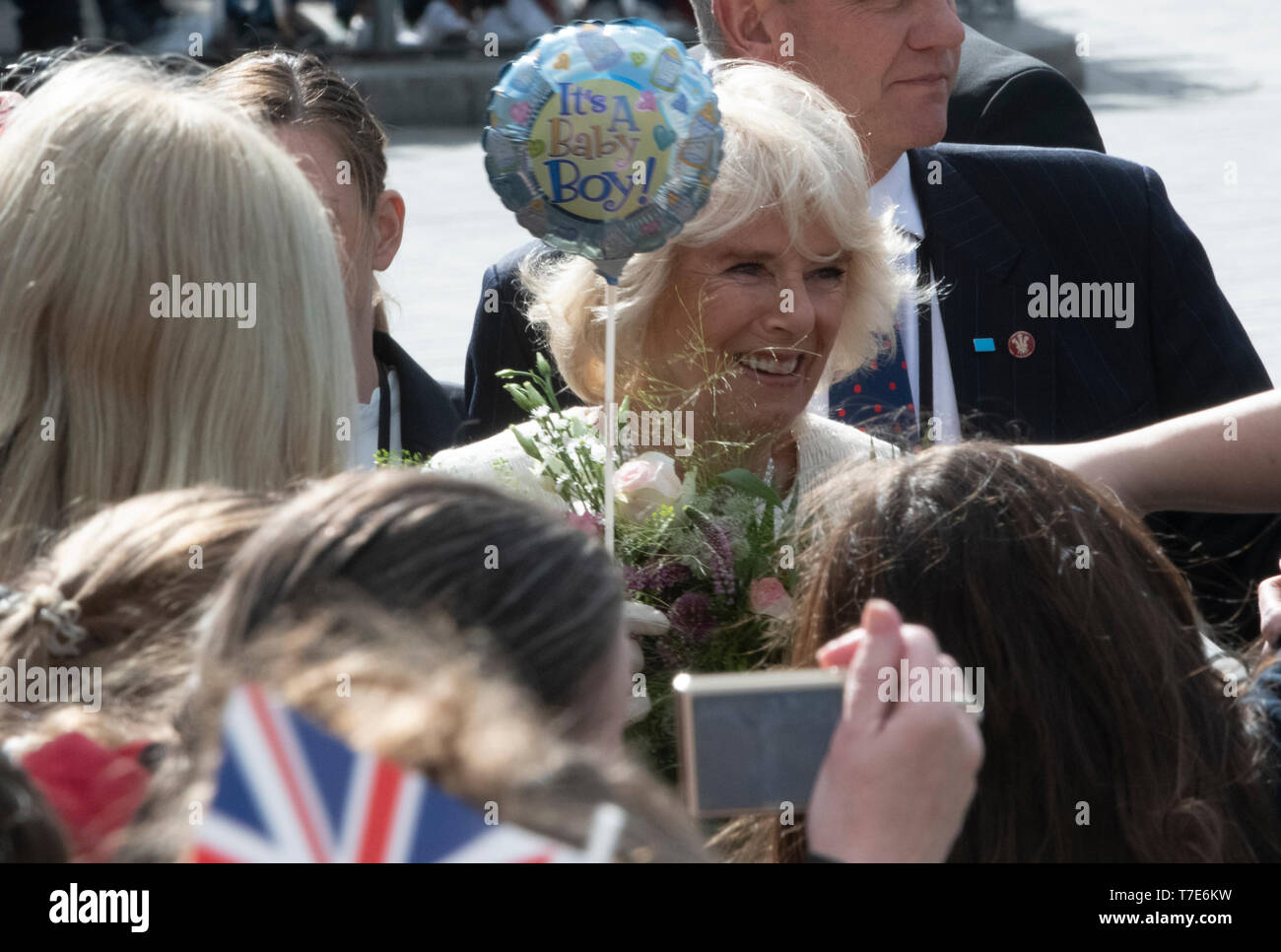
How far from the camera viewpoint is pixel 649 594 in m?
1.83

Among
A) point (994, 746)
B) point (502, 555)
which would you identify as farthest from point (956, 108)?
point (502, 555)

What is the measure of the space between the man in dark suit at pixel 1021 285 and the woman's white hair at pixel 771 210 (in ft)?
0.52

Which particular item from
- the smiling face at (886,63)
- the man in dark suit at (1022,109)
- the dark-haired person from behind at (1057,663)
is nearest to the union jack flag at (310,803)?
the dark-haired person from behind at (1057,663)

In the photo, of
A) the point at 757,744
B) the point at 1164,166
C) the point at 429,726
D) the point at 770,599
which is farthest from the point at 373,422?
the point at 1164,166

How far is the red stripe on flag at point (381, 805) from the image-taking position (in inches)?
33.0

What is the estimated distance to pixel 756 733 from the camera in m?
1.20

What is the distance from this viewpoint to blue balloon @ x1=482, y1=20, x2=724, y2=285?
6.16 ft

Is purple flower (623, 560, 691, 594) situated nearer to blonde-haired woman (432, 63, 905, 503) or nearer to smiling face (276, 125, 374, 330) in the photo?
blonde-haired woman (432, 63, 905, 503)

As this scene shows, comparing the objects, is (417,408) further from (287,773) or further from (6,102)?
(287,773)

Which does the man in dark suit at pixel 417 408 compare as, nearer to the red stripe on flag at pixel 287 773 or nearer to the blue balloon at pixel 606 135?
the blue balloon at pixel 606 135

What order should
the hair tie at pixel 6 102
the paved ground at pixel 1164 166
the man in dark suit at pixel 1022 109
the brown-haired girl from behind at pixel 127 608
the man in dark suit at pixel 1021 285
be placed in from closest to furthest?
the brown-haired girl from behind at pixel 127 608 < the hair tie at pixel 6 102 < the man in dark suit at pixel 1021 285 < the man in dark suit at pixel 1022 109 < the paved ground at pixel 1164 166

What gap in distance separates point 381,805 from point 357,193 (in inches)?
86.2
